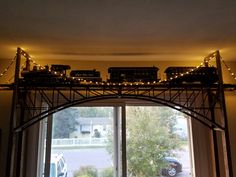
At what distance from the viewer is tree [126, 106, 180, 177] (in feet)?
10.3

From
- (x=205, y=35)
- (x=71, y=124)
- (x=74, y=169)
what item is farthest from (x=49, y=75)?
(x=205, y=35)

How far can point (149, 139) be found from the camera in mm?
3225

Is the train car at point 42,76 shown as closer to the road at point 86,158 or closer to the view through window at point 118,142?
the view through window at point 118,142

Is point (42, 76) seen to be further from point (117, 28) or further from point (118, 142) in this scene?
point (118, 142)

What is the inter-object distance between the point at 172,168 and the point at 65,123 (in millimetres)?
1682

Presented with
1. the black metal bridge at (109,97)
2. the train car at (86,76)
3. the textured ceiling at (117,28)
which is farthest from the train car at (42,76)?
the textured ceiling at (117,28)

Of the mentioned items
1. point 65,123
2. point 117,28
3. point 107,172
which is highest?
point 117,28

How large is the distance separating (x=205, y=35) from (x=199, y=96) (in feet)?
3.63

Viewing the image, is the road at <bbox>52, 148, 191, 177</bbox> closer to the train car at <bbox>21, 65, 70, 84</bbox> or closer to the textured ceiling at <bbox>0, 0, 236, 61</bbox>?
the train car at <bbox>21, 65, 70, 84</bbox>

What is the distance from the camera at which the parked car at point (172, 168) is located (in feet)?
10.4

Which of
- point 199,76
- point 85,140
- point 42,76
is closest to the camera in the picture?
point 42,76

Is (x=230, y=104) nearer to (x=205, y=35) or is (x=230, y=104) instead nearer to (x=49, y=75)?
(x=205, y=35)

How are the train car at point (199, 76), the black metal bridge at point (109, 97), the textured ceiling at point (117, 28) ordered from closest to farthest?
the textured ceiling at point (117, 28)
the black metal bridge at point (109, 97)
the train car at point (199, 76)

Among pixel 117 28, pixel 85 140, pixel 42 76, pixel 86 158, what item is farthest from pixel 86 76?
pixel 86 158
